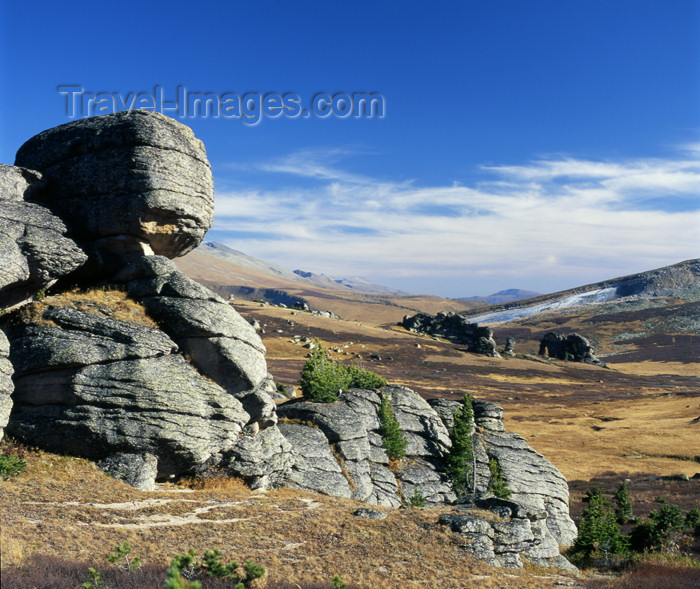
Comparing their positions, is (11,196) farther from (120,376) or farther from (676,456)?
(676,456)

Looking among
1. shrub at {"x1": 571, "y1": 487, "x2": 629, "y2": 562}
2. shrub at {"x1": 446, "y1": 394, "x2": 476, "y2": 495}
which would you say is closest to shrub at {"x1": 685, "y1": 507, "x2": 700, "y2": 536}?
shrub at {"x1": 571, "y1": 487, "x2": 629, "y2": 562}

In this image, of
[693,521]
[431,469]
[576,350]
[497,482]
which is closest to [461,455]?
[431,469]

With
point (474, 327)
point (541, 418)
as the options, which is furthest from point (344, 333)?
point (541, 418)

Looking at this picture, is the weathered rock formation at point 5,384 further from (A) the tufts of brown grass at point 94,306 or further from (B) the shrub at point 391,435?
(B) the shrub at point 391,435

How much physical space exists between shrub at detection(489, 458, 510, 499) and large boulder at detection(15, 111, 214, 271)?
32150 mm

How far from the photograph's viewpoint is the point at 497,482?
146 ft

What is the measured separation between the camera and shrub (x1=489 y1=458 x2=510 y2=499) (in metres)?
43.6

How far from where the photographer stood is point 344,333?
17600 cm

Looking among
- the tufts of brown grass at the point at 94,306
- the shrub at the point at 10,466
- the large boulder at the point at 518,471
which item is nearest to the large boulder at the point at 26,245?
the tufts of brown grass at the point at 94,306

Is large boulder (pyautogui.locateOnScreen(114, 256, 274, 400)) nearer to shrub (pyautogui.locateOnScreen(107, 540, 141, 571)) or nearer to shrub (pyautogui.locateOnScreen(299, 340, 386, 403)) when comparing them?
shrub (pyautogui.locateOnScreen(299, 340, 386, 403))

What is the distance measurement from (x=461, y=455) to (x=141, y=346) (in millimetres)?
30838

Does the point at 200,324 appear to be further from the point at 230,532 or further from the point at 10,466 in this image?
the point at 230,532

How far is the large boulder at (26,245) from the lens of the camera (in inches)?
1116

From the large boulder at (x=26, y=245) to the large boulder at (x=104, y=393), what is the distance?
1760 mm
